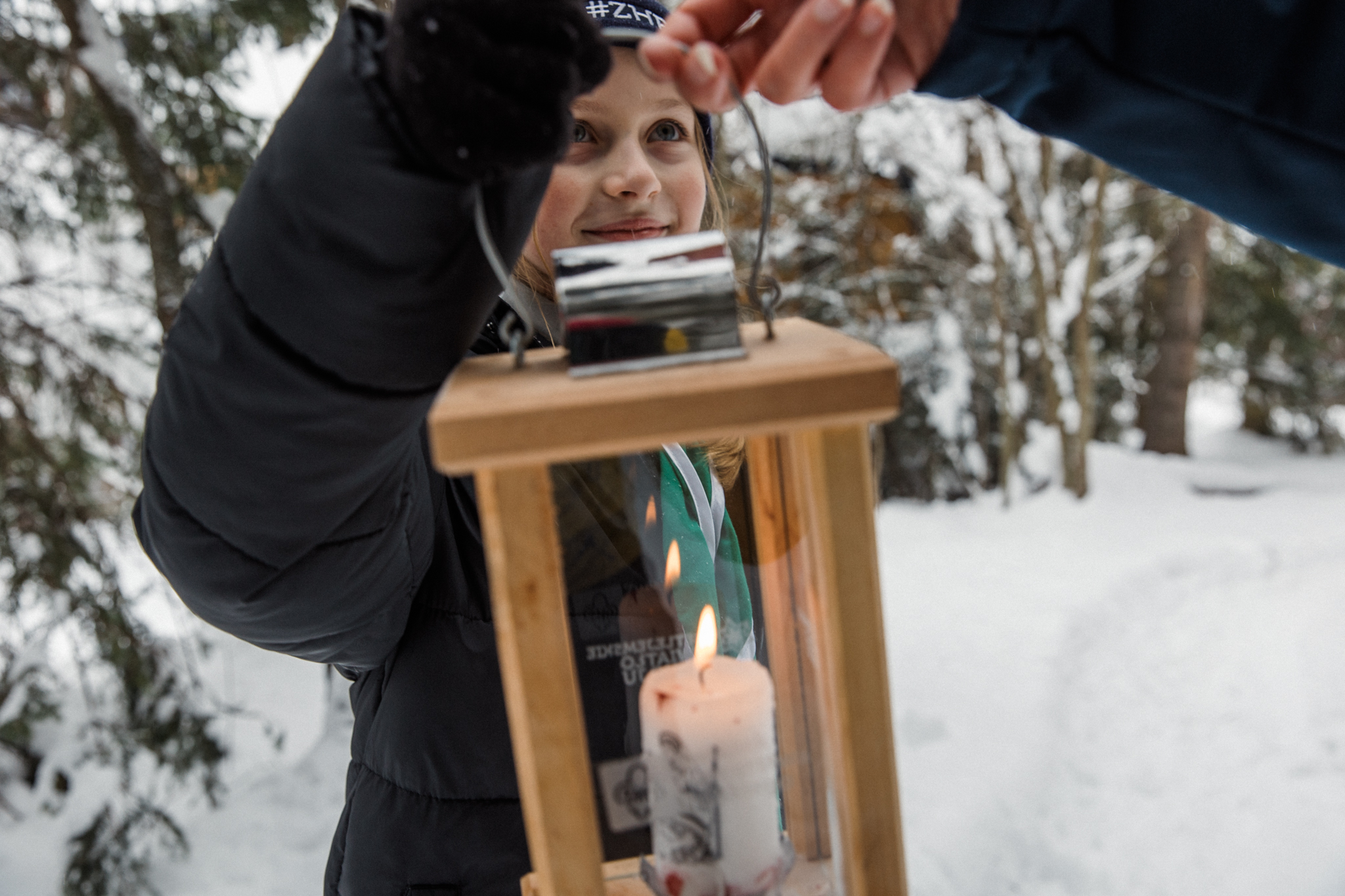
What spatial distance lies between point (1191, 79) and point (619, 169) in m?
0.72

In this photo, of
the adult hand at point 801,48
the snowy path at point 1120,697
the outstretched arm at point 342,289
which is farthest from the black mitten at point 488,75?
the snowy path at point 1120,697

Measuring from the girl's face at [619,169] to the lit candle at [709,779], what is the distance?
79 cm

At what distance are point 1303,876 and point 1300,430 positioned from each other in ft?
24.2

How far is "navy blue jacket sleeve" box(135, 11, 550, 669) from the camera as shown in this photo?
2.24 ft

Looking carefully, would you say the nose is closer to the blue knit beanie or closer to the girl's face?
the girl's face

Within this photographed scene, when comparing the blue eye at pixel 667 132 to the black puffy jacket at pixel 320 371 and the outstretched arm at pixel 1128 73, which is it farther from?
the black puffy jacket at pixel 320 371

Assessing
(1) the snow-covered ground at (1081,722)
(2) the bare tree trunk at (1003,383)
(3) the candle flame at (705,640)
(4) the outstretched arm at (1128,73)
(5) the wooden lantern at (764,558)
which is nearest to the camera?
(5) the wooden lantern at (764,558)

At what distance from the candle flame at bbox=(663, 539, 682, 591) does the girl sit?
1cm

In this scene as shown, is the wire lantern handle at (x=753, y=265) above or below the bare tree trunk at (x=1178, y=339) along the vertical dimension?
above

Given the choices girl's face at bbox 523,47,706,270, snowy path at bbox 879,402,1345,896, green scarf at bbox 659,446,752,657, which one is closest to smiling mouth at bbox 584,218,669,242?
girl's face at bbox 523,47,706,270

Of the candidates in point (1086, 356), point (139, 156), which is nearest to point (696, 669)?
point (139, 156)

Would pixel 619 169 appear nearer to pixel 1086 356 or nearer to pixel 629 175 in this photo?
pixel 629 175

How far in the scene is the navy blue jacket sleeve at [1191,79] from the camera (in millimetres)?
804

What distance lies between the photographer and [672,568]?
2.29 ft
